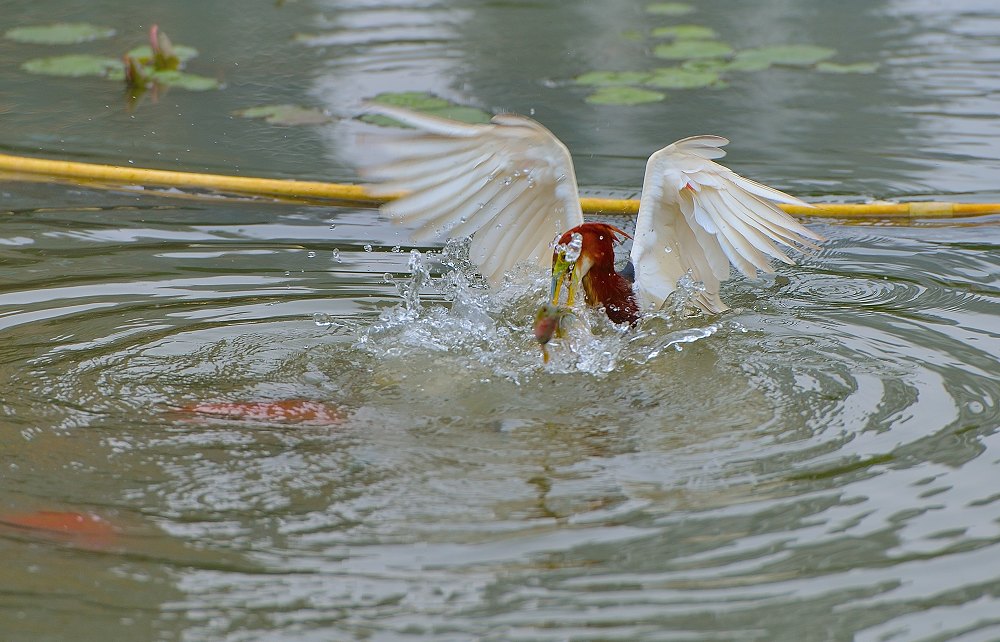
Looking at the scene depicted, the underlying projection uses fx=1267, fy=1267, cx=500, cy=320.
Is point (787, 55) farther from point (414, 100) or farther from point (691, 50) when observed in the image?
point (414, 100)

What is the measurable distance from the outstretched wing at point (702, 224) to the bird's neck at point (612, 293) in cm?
5

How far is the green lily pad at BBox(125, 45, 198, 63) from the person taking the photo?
679 cm

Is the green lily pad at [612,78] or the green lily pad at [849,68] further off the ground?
the green lily pad at [612,78]

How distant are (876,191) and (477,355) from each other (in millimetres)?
2164

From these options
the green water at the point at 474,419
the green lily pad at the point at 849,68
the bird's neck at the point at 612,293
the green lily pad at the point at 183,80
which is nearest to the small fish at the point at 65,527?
the green water at the point at 474,419

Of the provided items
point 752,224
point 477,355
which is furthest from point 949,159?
point 477,355

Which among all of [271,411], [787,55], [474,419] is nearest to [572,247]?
[474,419]

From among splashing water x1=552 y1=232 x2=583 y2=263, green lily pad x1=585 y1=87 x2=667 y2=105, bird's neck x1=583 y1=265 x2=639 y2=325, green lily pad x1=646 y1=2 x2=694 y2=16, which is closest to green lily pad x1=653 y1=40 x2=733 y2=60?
green lily pad x1=585 y1=87 x2=667 y2=105

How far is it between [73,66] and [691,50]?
332 cm

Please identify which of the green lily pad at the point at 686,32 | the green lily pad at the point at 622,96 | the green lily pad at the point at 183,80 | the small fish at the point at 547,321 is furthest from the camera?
the green lily pad at the point at 686,32

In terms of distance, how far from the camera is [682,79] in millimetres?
6551

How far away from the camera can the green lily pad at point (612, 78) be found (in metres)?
6.47

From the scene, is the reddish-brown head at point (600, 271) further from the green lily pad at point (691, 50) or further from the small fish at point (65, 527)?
the green lily pad at point (691, 50)

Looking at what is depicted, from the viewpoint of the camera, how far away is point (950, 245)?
4488mm
